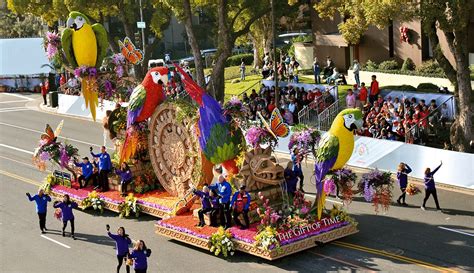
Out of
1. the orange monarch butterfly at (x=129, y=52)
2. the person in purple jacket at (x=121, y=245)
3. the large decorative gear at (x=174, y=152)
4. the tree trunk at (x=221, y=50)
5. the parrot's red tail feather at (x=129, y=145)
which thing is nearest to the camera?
the person in purple jacket at (x=121, y=245)

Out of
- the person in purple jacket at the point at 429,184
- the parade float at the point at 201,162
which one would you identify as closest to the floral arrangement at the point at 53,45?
the parade float at the point at 201,162

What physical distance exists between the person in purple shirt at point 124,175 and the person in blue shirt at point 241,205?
556cm

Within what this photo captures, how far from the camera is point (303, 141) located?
21.7 m

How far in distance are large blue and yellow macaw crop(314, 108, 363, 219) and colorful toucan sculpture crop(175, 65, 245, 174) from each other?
9.56ft

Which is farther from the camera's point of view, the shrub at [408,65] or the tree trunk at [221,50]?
the shrub at [408,65]

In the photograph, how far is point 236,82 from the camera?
1954 inches

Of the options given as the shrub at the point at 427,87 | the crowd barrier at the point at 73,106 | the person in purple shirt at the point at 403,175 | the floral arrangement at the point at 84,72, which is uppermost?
the floral arrangement at the point at 84,72

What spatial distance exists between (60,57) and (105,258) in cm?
1064

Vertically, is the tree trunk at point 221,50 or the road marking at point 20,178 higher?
the tree trunk at point 221,50

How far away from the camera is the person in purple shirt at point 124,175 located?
84.6ft

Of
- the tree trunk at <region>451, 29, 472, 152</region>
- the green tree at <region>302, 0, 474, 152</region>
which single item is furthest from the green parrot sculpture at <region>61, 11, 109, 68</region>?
the tree trunk at <region>451, 29, 472, 152</region>

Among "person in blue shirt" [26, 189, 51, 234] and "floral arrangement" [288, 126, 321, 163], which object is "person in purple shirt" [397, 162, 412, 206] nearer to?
"floral arrangement" [288, 126, 321, 163]

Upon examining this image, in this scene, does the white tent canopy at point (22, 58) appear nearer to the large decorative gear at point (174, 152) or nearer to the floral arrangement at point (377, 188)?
the large decorative gear at point (174, 152)

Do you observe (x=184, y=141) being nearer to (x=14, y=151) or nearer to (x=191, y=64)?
(x=14, y=151)
